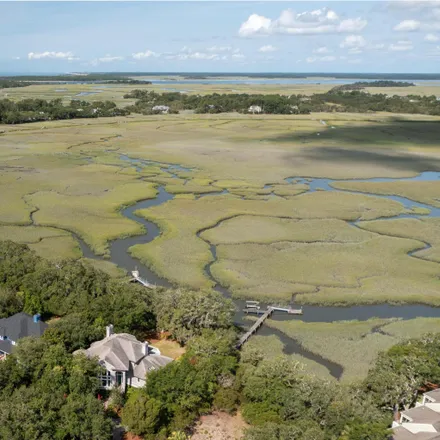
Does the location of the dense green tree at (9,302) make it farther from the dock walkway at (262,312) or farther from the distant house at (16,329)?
the dock walkway at (262,312)

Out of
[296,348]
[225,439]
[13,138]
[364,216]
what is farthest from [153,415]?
[13,138]

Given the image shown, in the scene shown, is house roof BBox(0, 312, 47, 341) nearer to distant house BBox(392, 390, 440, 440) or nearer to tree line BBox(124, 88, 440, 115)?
distant house BBox(392, 390, 440, 440)

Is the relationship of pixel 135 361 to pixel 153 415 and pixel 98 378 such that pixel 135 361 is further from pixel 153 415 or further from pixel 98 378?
pixel 153 415

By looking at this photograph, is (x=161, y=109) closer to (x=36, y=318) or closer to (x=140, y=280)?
(x=140, y=280)

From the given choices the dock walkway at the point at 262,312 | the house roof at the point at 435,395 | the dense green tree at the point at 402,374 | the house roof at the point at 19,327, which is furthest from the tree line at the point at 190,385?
the dock walkway at the point at 262,312

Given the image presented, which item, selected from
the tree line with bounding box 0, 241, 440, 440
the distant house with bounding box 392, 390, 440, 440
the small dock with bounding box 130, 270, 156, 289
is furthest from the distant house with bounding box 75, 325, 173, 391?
the distant house with bounding box 392, 390, 440, 440

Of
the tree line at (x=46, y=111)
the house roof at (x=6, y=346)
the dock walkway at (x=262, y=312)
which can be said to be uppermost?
the tree line at (x=46, y=111)
